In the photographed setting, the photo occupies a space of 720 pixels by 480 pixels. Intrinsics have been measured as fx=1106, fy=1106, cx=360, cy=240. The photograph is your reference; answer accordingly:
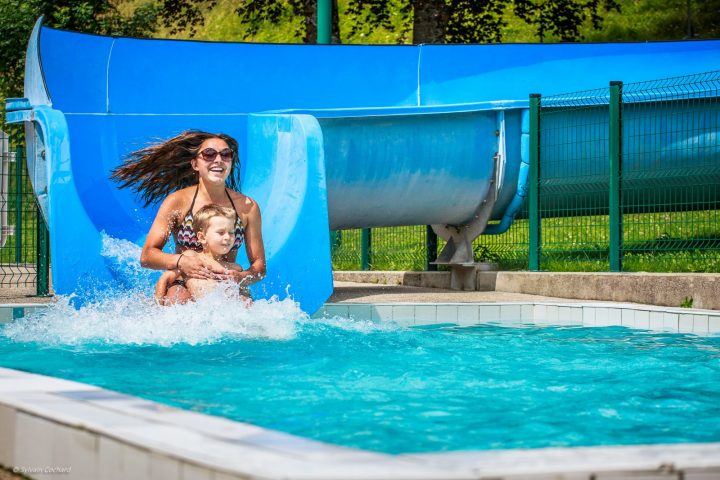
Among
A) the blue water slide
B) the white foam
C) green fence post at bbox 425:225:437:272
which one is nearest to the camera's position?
the white foam

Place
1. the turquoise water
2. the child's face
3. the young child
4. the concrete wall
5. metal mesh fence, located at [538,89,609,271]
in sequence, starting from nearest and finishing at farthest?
1. the turquoise water
2. the young child
3. the child's face
4. the concrete wall
5. metal mesh fence, located at [538,89,609,271]

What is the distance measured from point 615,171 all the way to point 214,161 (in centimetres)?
421

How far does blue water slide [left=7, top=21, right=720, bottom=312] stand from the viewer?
8953mm

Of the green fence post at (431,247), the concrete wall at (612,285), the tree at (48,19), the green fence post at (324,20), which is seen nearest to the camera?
the concrete wall at (612,285)

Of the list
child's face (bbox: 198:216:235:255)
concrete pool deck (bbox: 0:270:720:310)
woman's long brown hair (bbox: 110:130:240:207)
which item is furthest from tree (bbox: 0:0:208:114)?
child's face (bbox: 198:216:235:255)

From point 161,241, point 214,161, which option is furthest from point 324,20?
point 161,241

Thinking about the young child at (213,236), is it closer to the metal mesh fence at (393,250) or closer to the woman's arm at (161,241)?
the woman's arm at (161,241)

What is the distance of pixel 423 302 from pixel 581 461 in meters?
6.71

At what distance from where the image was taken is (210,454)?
105 inches

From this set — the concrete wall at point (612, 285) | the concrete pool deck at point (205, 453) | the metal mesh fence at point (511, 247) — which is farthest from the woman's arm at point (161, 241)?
the metal mesh fence at point (511, 247)

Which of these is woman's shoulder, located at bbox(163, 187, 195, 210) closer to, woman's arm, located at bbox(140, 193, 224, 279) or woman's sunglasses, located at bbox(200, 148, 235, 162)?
woman's arm, located at bbox(140, 193, 224, 279)

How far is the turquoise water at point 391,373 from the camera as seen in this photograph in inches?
171

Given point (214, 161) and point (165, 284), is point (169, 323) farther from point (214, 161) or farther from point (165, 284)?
point (214, 161)

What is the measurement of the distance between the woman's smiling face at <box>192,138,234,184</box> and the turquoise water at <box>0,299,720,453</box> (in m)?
1.09
